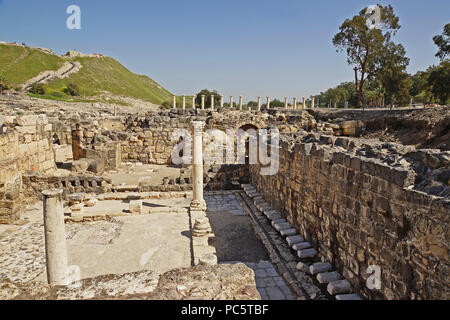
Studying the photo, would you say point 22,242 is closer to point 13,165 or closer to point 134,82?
point 13,165

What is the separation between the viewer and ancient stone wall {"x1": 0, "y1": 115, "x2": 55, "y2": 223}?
9.67 meters

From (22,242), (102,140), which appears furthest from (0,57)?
(22,242)

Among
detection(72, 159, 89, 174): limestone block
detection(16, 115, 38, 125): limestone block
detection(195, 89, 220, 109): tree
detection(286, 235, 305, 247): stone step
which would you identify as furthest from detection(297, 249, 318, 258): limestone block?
A: detection(195, 89, 220, 109): tree

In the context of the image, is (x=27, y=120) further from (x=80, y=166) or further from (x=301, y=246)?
(x=301, y=246)

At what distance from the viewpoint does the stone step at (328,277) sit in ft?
18.7

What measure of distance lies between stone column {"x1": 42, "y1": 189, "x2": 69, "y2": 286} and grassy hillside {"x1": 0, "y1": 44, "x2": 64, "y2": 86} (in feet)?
215

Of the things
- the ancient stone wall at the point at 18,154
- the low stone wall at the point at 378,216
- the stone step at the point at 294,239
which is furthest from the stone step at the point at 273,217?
the ancient stone wall at the point at 18,154

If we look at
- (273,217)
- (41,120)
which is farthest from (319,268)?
(41,120)

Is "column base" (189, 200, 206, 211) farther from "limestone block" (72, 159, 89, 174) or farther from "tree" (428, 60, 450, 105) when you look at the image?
"tree" (428, 60, 450, 105)

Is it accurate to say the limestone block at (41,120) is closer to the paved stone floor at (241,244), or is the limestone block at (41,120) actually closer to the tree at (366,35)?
the paved stone floor at (241,244)

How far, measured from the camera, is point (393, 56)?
24.7 metres

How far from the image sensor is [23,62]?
67.2 meters

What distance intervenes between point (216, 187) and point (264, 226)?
4860 mm
